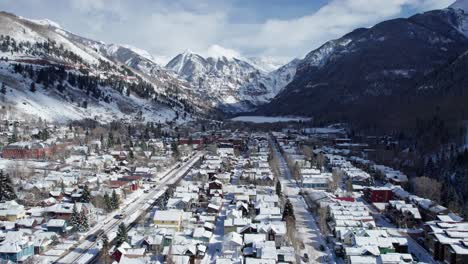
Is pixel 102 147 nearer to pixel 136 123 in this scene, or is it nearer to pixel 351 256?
pixel 136 123

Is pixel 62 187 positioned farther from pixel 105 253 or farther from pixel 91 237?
pixel 105 253

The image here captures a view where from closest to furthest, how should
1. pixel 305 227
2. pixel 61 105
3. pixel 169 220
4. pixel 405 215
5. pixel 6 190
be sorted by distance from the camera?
pixel 169 220, pixel 305 227, pixel 405 215, pixel 6 190, pixel 61 105

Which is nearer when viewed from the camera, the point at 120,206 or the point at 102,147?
the point at 120,206

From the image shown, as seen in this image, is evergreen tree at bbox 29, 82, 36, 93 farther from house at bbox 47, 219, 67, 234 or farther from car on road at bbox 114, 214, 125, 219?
house at bbox 47, 219, 67, 234

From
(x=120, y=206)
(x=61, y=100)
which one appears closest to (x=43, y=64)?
(x=61, y=100)

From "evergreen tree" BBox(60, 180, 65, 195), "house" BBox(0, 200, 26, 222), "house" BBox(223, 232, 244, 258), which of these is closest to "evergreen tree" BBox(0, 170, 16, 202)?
"house" BBox(0, 200, 26, 222)

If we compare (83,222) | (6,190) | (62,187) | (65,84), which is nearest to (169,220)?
(83,222)
